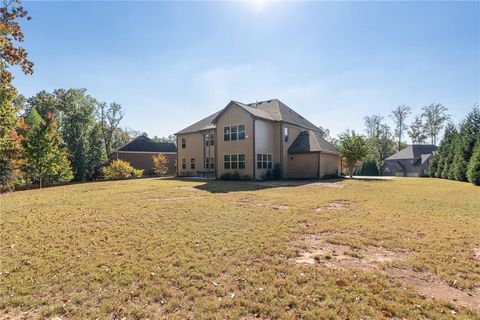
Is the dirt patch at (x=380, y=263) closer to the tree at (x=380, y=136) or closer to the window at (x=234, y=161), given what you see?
the window at (x=234, y=161)

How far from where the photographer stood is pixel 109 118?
51.9 meters

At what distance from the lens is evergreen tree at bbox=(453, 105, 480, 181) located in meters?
26.7

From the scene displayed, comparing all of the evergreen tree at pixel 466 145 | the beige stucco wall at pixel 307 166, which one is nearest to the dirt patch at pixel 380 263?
the beige stucco wall at pixel 307 166

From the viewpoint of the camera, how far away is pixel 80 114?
4128cm

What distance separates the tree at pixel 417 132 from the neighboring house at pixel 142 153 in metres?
56.5

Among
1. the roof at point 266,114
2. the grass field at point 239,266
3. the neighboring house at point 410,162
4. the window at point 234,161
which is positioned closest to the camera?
the grass field at point 239,266

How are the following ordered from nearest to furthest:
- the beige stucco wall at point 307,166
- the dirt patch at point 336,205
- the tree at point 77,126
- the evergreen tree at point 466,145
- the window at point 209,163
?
the dirt patch at point 336,205 → the beige stucco wall at point 307,166 → the evergreen tree at point 466,145 → the window at point 209,163 → the tree at point 77,126

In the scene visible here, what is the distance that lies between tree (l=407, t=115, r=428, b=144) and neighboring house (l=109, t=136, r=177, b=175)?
56.5 meters

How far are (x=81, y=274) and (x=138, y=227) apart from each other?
9.23 ft

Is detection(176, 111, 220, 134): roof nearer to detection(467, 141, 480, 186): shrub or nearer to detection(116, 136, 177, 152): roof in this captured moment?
detection(116, 136, 177, 152): roof

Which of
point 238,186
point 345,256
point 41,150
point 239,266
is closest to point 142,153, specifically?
point 41,150

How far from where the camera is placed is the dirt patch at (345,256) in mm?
4809

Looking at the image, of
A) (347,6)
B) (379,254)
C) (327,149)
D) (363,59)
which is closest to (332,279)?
(379,254)

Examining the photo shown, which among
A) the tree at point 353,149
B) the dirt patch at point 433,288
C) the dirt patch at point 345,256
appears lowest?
the dirt patch at point 433,288
